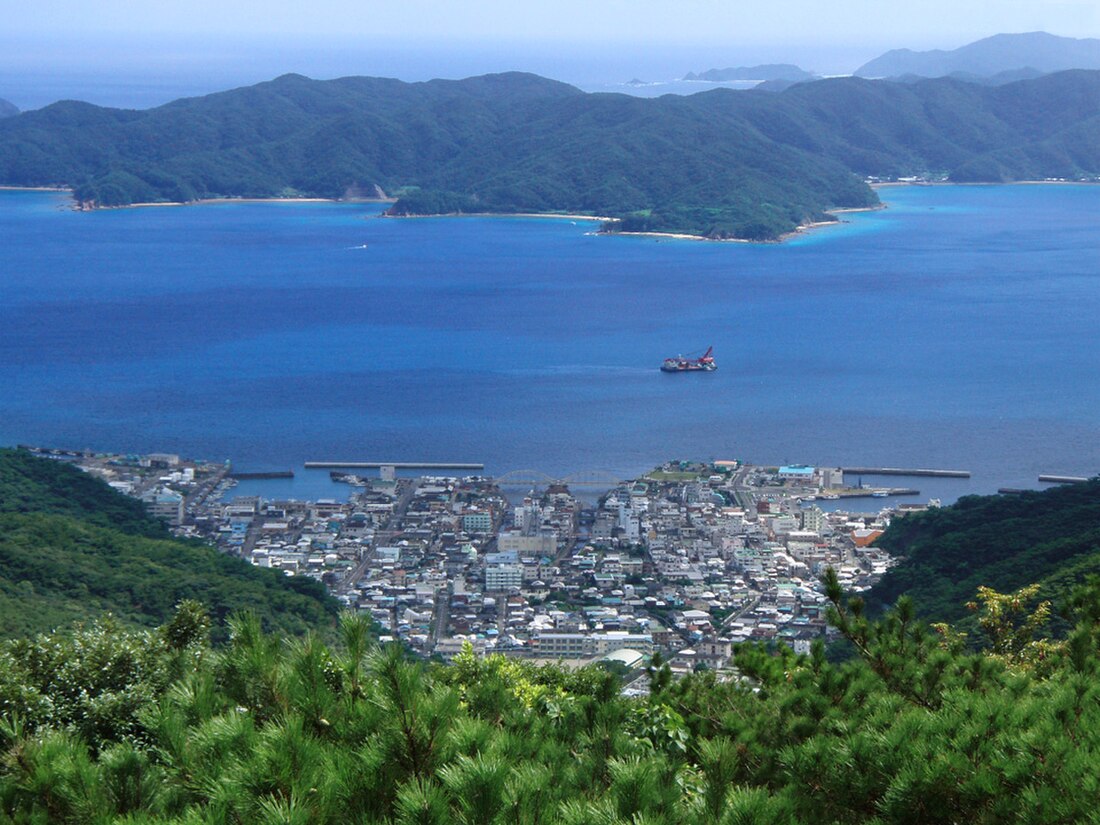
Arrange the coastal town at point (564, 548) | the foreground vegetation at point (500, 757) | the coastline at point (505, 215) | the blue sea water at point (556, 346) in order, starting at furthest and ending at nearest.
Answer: the coastline at point (505, 215) → the blue sea water at point (556, 346) → the coastal town at point (564, 548) → the foreground vegetation at point (500, 757)

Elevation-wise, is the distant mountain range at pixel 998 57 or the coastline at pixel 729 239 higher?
the distant mountain range at pixel 998 57

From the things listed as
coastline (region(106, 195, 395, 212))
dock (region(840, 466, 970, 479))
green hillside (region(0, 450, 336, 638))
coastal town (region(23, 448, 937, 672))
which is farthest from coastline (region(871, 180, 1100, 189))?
green hillside (region(0, 450, 336, 638))

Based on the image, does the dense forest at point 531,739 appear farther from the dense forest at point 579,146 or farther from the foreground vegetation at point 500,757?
the dense forest at point 579,146

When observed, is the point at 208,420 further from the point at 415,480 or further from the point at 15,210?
the point at 15,210

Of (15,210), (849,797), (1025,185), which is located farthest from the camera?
(1025,185)

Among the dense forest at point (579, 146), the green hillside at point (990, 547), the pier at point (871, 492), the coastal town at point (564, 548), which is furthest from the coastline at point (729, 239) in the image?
the green hillside at point (990, 547)

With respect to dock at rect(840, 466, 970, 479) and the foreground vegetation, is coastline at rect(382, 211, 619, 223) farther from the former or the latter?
the foreground vegetation

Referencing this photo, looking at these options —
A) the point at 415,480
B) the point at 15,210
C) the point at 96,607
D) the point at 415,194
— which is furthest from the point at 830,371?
the point at 15,210
